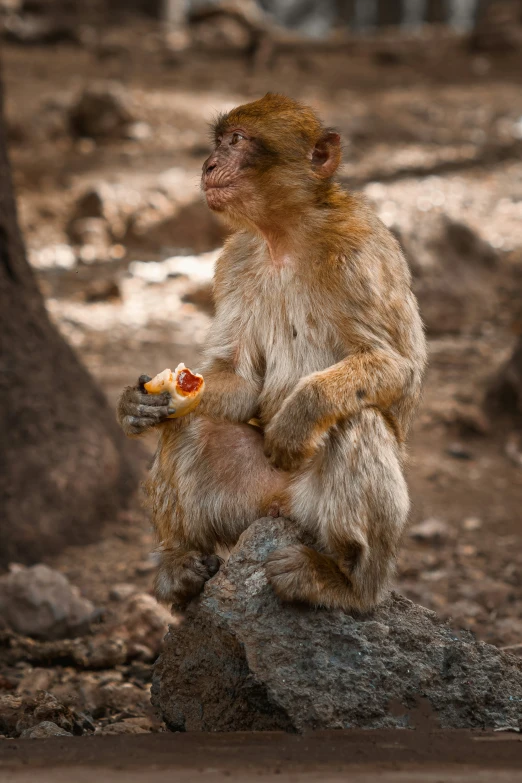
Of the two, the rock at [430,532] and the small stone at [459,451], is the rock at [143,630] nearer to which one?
the rock at [430,532]

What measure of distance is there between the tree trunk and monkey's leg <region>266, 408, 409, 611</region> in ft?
8.36

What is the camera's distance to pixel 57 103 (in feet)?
46.9

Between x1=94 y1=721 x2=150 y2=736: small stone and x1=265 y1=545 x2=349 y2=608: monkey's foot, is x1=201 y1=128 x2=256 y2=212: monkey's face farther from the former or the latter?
x1=94 y1=721 x2=150 y2=736: small stone

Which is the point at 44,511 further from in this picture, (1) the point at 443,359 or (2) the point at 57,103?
(2) the point at 57,103

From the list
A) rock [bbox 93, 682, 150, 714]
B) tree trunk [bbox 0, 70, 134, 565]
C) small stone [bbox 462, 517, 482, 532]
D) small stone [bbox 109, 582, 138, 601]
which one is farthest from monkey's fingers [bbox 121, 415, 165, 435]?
small stone [bbox 462, 517, 482, 532]

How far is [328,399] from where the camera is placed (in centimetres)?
345

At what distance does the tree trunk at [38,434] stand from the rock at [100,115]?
755 centimetres

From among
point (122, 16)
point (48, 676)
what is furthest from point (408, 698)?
point (122, 16)

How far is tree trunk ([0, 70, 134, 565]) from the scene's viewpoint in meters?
5.71

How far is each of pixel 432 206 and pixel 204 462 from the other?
645 centimetres

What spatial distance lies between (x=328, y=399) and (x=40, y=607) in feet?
7.03

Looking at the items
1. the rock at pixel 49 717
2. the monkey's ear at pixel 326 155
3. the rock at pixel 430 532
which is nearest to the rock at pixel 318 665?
the rock at pixel 49 717

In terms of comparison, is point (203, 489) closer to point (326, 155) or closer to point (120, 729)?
point (120, 729)

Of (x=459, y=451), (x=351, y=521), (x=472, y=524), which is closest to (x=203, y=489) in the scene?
→ (x=351, y=521)
